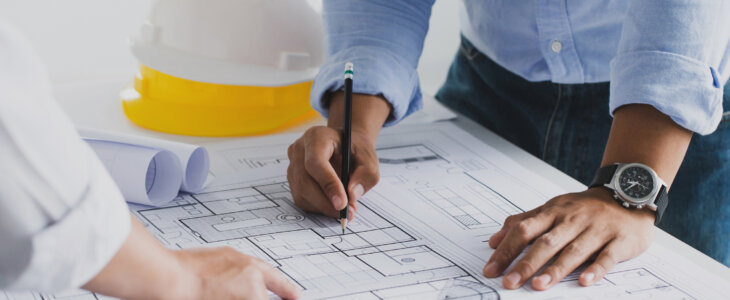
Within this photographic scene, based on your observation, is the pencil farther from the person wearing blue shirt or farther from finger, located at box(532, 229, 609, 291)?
finger, located at box(532, 229, 609, 291)

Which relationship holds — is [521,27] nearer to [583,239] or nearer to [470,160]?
[470,160]

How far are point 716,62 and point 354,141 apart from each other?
1.48 ft

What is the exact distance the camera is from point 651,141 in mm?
864

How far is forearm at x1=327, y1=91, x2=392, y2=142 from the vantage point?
1.03 metres

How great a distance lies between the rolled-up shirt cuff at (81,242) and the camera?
484 millimetres

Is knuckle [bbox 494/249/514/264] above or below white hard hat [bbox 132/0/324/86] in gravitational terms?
below

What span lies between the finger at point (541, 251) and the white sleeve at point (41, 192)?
1.30 ft

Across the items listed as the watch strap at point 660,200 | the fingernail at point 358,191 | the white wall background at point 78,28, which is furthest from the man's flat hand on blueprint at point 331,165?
the white wall background at point 78,28

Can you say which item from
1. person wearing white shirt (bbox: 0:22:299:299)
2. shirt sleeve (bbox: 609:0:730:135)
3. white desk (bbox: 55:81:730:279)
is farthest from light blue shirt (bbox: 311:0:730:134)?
person wearing white shirt (bbox: 0:22:299:299)

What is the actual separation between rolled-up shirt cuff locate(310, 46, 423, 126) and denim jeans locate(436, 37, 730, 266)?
0.67ft

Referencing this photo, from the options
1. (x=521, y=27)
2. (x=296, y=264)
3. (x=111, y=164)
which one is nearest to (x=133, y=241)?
(x=296, y=264)

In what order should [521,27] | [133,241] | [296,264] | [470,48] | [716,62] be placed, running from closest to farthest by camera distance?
1. [133,241]
2. [296,264]
3. [716,62]
4. [521,27]
5. [470,48]

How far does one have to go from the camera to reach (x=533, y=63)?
1143mm

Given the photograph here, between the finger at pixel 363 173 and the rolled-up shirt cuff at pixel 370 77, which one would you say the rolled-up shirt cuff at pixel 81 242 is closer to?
the finger at pixel 363 173
